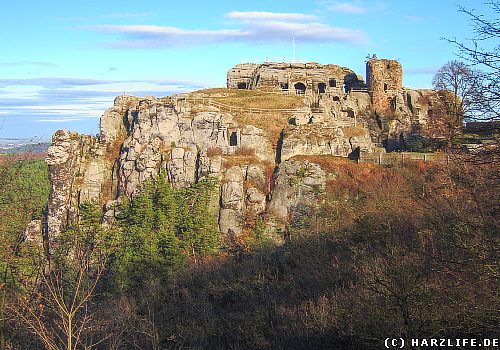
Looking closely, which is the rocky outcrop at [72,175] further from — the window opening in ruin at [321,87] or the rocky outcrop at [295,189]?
the window opening in ruin at [321,87]

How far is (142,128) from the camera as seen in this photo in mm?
37625

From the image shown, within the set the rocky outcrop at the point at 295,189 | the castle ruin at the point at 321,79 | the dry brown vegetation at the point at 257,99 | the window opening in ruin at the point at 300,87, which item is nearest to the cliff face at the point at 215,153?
the rocky outcrop at the point at 295,189

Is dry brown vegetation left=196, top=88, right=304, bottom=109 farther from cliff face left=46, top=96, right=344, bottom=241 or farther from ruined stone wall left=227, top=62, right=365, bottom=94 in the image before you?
cliff face left=46, top=96, right=344, bottom=241

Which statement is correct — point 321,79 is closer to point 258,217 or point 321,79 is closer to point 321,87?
point 321,87

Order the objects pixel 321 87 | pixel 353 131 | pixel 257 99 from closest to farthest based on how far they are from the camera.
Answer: pixel 353 131, pixel 257 99, pixel 321 87

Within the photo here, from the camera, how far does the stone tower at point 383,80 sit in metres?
45.9

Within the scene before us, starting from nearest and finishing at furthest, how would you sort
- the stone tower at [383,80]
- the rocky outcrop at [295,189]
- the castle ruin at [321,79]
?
the rocky outcrop at [295,189] < the stone tower at [383,80] < the castle ruin at [321,79]

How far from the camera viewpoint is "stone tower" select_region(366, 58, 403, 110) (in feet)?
151

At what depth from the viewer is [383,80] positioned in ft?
151

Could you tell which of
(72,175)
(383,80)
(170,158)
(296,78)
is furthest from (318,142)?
(72,175)

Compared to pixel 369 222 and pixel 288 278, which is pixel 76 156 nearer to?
pixel 288 278

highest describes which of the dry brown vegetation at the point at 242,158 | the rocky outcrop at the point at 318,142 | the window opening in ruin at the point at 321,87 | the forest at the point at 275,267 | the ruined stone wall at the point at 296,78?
the ruined stone wall at the point at 296,78

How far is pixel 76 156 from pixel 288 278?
20.2 meters

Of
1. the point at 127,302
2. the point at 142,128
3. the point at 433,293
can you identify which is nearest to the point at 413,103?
the point at 142,128
